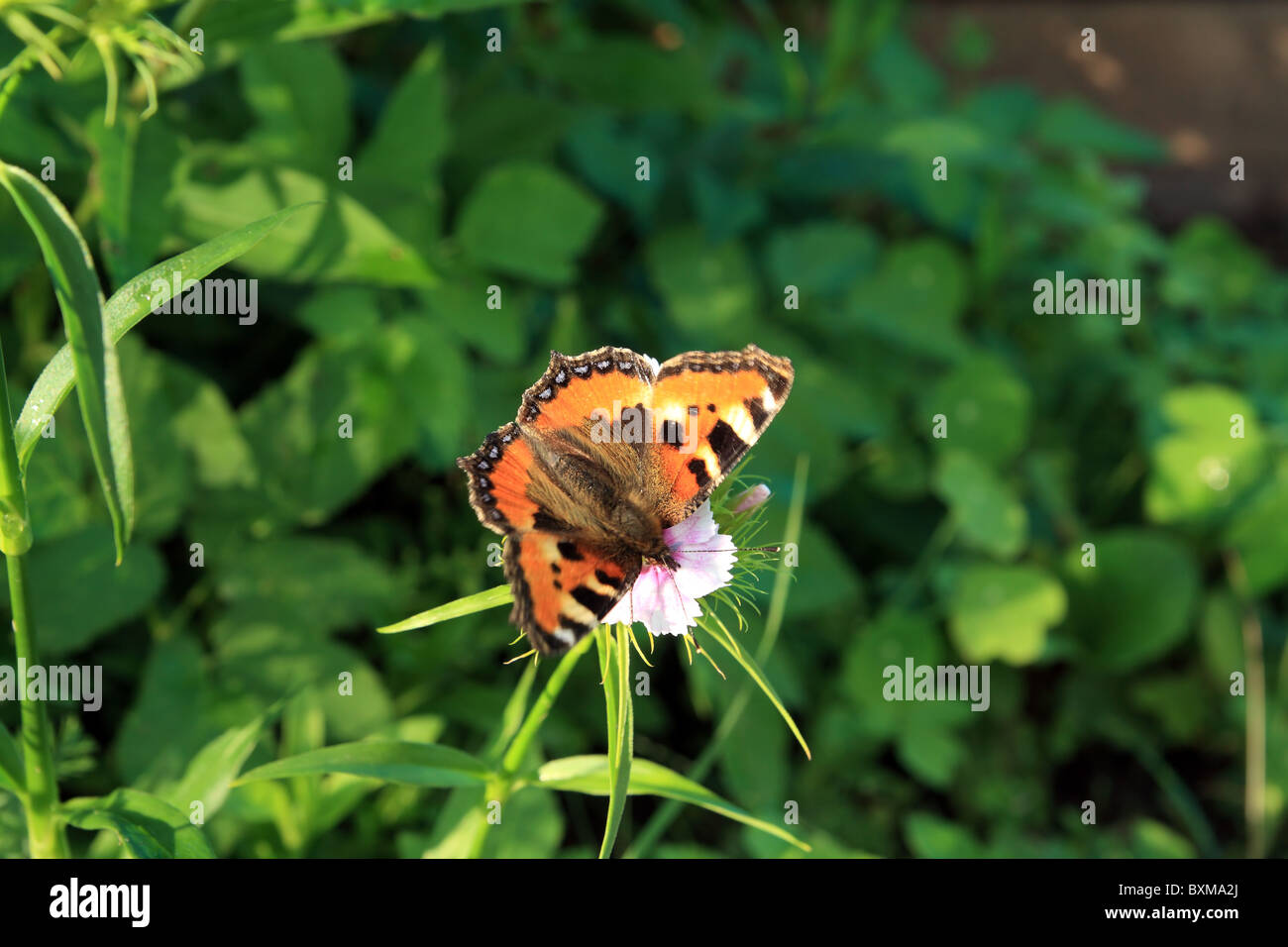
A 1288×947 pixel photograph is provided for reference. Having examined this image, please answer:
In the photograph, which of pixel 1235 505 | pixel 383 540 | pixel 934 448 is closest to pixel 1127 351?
pixel 1235 505

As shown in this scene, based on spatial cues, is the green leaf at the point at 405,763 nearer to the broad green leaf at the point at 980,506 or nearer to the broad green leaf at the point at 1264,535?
the broad green leaf at the point at 980,506

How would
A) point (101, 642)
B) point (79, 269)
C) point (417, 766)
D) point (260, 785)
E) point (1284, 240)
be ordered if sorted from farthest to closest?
point (1284, 240)
point (101, 642)
point (260, 785)
point (417, 766)
point (79, 269)

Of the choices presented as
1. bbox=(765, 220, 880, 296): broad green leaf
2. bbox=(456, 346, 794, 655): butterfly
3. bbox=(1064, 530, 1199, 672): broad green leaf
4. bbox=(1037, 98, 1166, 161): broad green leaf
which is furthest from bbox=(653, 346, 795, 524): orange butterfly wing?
bbox=(1037, 98, 1166, 161): broad green leaf

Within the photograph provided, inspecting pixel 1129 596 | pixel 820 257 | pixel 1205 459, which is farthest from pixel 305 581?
pixel 1205 459

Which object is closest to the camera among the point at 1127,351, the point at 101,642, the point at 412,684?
the point at 101,642

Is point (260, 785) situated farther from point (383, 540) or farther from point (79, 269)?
point (79, 269)

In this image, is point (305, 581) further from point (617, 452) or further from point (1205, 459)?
point (1205, 459)

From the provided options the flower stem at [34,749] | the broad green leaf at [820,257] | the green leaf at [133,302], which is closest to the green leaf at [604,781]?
the flower stem at [34,749]
